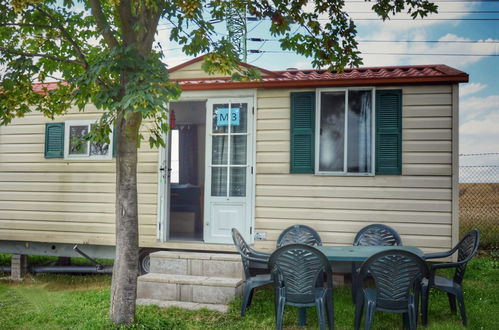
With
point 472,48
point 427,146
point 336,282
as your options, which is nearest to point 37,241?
point 336,282

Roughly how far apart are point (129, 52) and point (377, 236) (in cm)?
378

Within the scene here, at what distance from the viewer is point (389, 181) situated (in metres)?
6.23

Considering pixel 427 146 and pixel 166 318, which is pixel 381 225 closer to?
pixel 427 146

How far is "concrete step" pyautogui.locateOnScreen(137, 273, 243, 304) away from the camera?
5500mm

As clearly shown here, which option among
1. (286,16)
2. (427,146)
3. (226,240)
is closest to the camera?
(286,16)

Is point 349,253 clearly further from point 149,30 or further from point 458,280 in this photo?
point 149,30

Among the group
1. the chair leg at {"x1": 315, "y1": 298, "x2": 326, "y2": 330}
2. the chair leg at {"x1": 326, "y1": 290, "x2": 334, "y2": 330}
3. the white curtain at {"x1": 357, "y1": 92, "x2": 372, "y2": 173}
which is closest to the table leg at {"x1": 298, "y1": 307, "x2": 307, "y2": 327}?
the chair leg at {"x1": 326, "y1": 290, "x2": 334, "y2": 330}

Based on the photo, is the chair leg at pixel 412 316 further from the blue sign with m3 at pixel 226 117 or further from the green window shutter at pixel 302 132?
the blue sign with m3 at pixel 226 117

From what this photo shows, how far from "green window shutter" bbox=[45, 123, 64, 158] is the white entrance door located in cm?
242

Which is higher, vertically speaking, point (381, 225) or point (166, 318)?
point (381, 225)

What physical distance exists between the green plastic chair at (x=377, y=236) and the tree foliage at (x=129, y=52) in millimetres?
2076

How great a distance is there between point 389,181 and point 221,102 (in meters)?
2.49

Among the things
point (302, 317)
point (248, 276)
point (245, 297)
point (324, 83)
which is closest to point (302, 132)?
point (324, 83)

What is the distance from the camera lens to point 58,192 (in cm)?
747
